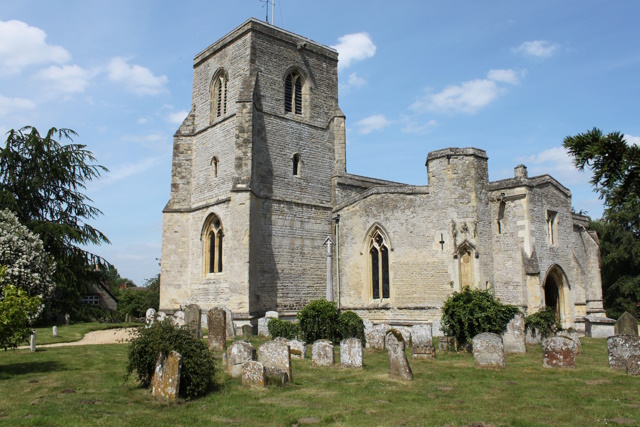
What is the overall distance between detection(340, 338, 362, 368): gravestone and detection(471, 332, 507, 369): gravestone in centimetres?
288

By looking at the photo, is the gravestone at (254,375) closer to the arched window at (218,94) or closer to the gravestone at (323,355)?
the gravestone at (323,355)

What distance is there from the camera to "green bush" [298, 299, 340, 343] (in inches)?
667

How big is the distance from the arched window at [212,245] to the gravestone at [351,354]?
1180 centimetres

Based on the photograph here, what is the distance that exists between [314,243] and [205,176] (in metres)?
5.99

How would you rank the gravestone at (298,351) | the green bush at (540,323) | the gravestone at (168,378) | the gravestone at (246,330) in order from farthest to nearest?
the gravestone at (246,330) < the green bush at (540,323) < the gravestone at (298,351) < the gravestone at (168,378)

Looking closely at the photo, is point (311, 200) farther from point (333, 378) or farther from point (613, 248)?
point (613, 248)

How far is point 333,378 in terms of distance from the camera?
11.3 meters

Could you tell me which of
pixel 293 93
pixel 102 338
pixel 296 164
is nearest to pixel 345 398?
pixel 102 338

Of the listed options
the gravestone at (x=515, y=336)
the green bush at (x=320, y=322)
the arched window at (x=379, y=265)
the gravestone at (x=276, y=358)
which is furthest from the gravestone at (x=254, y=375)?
the arched window at (x=379, y=265)

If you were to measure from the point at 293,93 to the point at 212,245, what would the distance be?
27.0 feet

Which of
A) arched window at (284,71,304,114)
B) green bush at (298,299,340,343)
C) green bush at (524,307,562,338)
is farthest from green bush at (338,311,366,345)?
arched window at (284,71,304,114)

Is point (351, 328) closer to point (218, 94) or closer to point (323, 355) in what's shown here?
point (323, 355)

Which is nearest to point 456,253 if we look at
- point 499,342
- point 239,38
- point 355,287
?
point 355,287

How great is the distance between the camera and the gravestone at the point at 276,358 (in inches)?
421
